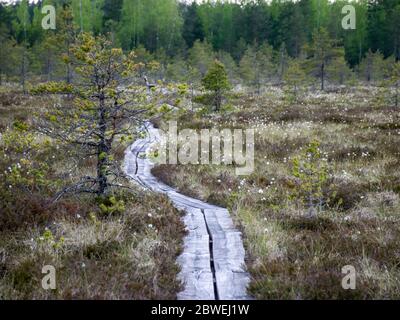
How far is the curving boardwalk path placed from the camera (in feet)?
16.2

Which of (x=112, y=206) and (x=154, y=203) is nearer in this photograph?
(x=112, y=206)

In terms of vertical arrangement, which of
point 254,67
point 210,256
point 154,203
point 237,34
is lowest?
point 210,256

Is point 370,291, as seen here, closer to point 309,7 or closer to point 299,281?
point 299,281

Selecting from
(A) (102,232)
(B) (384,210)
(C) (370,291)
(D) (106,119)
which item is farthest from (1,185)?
(B) (384,210)

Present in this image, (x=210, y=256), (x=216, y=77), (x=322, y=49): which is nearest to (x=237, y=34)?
(x=322, y=49)

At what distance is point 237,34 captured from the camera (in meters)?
69.3

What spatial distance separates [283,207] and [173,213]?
2308 millimetres

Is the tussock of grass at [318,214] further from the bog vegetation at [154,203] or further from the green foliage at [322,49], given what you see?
the green foliage at [322,49]

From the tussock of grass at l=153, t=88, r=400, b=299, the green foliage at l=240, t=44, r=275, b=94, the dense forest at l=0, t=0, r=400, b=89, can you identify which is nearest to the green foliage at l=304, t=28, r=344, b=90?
the dense forest at l=0, t=0, r=400, b=89

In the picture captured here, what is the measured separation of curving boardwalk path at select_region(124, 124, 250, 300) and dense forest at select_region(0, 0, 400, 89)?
127ft

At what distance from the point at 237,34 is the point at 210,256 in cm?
6780

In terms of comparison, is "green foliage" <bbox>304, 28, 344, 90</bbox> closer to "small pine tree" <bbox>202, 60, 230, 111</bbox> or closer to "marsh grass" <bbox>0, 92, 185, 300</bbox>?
"small pine tree" <bbox>202, 60, 230, 111</bbox>

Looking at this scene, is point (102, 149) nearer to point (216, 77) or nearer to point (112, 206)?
point (112, 206)
